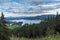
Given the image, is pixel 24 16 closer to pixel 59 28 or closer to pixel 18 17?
pixel 18 17

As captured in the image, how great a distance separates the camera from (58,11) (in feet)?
15.5

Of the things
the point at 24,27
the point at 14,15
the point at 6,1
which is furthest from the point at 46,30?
the point at 6,1

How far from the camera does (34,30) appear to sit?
450cm

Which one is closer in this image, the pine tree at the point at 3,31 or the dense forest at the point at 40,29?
the pine tree at the point at 3,31

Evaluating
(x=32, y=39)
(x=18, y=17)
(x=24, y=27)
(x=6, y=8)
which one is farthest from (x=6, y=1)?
(x=32, y=39)

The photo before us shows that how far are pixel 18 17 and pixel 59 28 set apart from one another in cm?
107

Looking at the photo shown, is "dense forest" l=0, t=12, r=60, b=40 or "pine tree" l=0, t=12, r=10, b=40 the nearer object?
"pine tree" l=0, t=12, r=10, b=40

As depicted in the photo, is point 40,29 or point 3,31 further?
point 40,29

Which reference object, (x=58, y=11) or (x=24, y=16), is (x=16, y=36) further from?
(x=58, y=11)

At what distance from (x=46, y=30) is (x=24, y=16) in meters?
0.73

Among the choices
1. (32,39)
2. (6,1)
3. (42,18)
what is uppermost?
(6,1)

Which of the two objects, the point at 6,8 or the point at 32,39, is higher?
the point at 6,8

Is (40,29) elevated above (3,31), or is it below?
below

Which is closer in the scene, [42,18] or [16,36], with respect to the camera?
[16,36]
